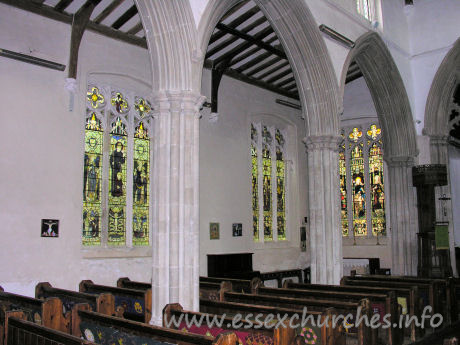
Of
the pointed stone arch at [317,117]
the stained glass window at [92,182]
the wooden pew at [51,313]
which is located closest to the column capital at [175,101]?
the wooden pew at [51,313]

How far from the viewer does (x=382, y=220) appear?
14.4 meters

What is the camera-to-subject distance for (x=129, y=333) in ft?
12.8

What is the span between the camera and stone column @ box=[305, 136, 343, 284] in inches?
356

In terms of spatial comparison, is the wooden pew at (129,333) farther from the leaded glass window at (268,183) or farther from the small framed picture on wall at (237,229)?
the leaded glass window at (268,183)

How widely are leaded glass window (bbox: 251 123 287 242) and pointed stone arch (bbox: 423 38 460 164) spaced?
415 centimetres

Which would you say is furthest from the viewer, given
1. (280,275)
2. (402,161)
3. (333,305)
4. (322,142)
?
(280,275)

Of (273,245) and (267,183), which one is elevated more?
(267,183)

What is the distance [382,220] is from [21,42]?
10.7 m

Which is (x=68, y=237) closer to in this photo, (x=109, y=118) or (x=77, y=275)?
(x=77, y=275)

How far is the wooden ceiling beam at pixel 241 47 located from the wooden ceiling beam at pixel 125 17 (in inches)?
116

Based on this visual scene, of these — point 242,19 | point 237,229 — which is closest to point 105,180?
point 237,229

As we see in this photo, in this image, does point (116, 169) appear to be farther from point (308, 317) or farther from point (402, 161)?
point (402, 161)

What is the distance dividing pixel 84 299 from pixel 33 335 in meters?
1.84

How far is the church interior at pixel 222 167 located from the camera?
6164 mm
